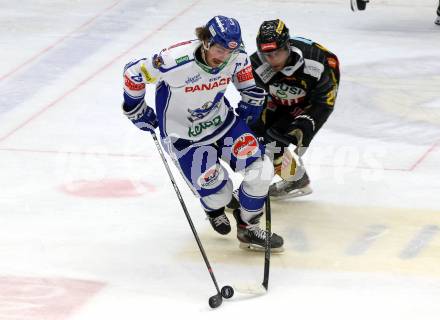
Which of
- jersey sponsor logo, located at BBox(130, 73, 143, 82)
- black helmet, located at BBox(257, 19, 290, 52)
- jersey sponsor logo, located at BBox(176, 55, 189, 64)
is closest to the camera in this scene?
jersey sponsor logo, located at BBox(176, 55, 189, 64)

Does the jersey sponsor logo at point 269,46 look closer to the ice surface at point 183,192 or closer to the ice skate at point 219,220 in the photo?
the ice skate at point 219,220

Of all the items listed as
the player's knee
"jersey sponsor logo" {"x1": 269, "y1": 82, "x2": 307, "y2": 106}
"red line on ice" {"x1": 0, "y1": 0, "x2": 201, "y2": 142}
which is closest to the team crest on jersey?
the player's knee

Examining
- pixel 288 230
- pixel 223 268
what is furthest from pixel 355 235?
pixel 223 268

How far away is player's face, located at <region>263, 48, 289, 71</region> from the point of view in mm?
6066

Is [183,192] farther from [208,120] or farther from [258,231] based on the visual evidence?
[208,120]

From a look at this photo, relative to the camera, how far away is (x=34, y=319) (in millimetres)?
5312

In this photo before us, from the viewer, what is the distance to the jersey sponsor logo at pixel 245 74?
5855 mm

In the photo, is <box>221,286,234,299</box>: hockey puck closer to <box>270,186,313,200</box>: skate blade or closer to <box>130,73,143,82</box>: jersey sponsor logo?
<box>130,73,143,82</box>: jersey sponsor logo

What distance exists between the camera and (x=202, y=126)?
19.5ft

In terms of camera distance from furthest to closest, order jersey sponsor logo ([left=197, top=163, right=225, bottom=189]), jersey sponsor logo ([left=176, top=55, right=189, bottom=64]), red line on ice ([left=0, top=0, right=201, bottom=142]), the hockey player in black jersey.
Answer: red line on ice ([left=0, top=0, right=201, bottom=142]) < the hockey player in black jersey < jersey sponsor logo ([left=197, top=163, right=225, bottom=189]) < jersey sponsor logo ([left=176, top=55, right=189, bottom=64])

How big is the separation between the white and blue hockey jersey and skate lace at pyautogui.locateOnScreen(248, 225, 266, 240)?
54cm

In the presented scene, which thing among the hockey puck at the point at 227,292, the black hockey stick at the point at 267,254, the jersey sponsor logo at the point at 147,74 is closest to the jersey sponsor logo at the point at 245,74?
the jersey sponsor logo at the point at 147,74

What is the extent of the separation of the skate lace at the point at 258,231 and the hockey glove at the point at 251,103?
60 cm

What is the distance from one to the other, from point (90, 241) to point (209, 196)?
0.78 metres
